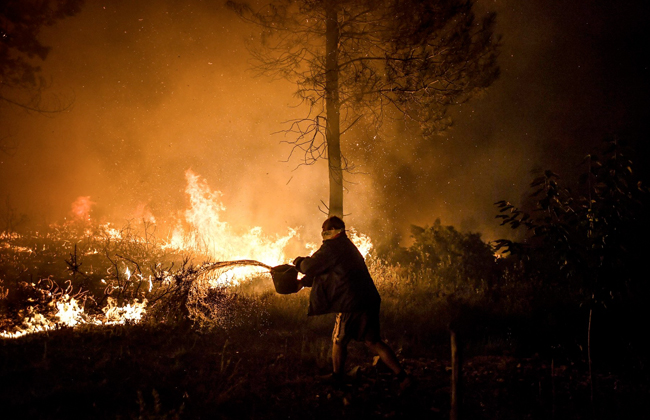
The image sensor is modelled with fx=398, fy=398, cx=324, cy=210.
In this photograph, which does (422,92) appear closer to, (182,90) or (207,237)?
(207,237)

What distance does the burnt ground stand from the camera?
374 cm

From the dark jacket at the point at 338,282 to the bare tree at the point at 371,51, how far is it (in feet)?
12.8

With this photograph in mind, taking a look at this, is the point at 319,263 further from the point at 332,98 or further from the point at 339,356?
the point at 332,98

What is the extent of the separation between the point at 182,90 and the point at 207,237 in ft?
23.2

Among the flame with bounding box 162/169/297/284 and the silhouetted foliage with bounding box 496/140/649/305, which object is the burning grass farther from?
the flame with bounding box 162/169/297/284

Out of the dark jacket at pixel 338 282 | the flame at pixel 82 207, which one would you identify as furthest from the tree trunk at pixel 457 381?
the flame at pixel 82 207

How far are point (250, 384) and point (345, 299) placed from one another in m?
1.40

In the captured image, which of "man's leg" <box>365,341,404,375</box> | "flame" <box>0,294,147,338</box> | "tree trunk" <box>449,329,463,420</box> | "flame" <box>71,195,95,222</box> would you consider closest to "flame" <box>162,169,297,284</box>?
"flame" <box>0,294,147,338</box>

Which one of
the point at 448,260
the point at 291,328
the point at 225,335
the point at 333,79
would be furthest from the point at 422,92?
the point at 225,335

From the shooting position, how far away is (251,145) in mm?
16938

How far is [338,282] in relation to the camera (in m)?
4.35

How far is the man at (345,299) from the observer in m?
4.31

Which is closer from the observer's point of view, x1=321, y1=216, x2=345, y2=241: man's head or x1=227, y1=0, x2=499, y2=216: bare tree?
x1=321, y1=216, x2=345, y2=241: man's head

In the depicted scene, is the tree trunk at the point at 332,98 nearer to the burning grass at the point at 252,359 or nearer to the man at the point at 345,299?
the burning grass at the point at 252,359
